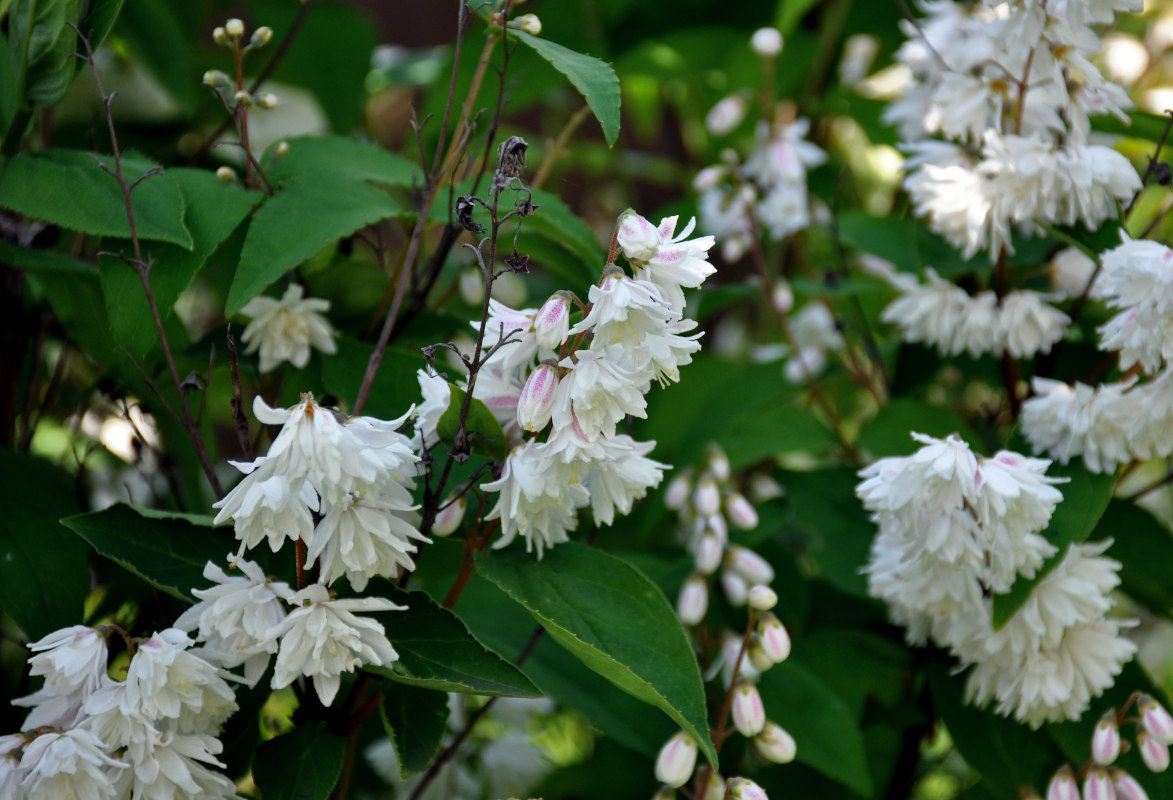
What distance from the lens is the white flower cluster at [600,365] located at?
0.54m

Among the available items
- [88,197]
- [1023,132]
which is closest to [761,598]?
[1023,132]

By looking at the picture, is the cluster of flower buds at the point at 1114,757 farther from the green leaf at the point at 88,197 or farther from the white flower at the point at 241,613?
the green leaf at the point at 88,197

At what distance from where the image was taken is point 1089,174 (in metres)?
0.77

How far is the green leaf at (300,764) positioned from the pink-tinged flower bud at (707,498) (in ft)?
1.27

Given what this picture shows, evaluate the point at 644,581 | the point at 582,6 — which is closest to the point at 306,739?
the point at 644,581

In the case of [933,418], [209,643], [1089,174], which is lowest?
[933,418]

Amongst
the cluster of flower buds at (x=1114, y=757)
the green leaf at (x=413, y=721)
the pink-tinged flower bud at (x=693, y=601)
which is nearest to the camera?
the green leaf at (x=413, y=721)

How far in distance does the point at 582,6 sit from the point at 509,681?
1.11m

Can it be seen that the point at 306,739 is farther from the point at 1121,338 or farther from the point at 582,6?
the point at 582,6

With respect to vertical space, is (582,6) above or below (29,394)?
above

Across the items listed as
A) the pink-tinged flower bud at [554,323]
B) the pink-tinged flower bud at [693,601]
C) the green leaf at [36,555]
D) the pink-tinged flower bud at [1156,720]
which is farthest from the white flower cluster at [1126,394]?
the green leaf at [36,555]

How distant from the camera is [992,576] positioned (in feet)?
2.31

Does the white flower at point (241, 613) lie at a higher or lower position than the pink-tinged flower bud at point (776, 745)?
higher

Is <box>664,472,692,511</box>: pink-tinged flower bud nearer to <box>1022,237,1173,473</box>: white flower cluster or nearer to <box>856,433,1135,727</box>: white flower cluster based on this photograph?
<box>856,433,1135,727</box>: white flower cluster
